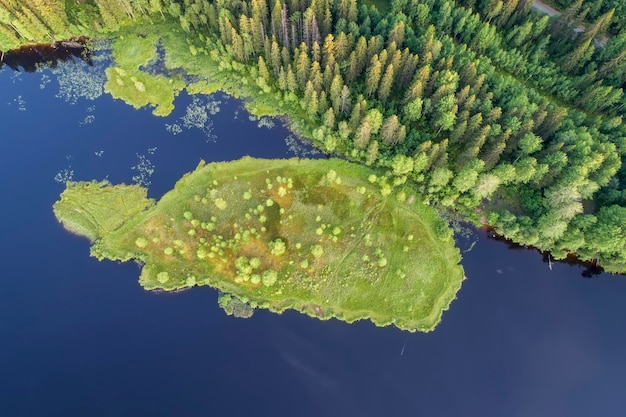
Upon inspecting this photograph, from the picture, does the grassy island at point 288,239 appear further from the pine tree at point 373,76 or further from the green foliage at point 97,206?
the pine tree at point 373,76

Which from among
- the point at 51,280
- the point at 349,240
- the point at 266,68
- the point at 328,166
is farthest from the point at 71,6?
the point at 349,240

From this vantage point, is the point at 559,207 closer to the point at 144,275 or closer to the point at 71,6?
the point at 144,275

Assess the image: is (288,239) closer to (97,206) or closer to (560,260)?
(97,206)

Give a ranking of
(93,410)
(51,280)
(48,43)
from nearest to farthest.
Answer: (93,410) < (51,280) < (48,43)

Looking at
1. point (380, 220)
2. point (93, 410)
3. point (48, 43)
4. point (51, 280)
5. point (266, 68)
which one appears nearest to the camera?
point (93, 410)

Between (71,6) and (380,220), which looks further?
(71,6)

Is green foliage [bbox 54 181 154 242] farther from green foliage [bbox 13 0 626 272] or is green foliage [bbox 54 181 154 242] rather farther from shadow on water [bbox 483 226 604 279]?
shadow on water [bbox 483 226 604 279]

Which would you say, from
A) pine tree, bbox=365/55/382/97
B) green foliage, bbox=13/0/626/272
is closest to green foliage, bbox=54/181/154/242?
green foliage, bbox=13/0/626/272

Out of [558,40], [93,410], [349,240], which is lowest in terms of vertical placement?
[93,410]

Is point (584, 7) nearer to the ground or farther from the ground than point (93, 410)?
farther from the ground

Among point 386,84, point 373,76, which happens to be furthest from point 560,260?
point 373,76
